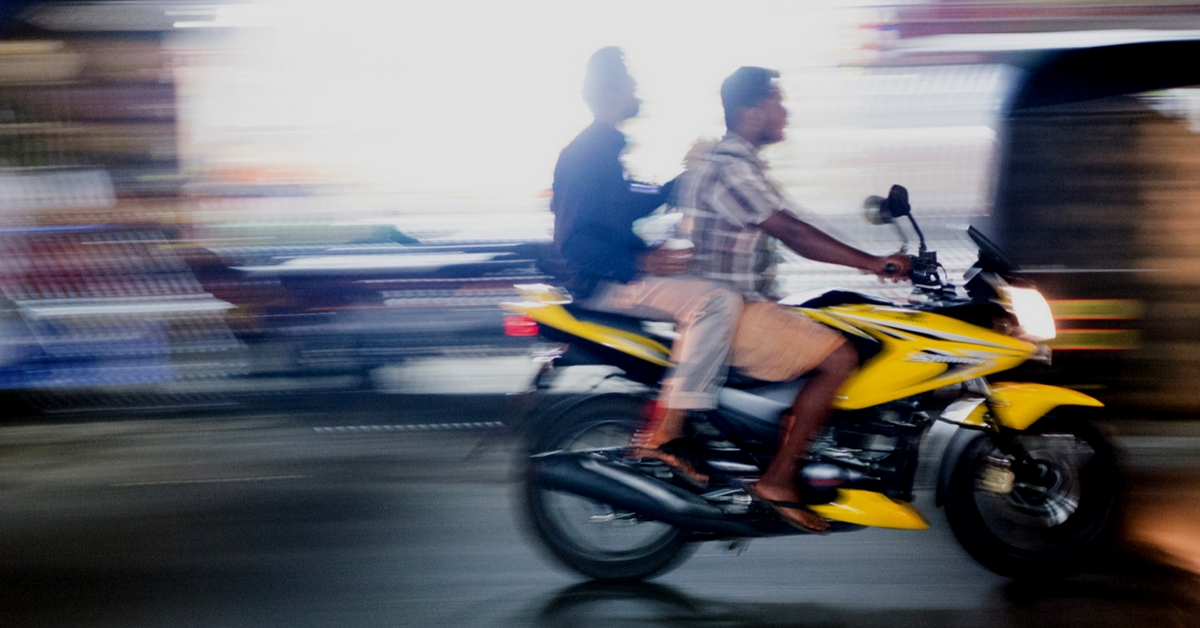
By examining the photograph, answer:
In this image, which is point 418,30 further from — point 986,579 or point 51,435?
point 986,579

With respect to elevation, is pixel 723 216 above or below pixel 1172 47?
below

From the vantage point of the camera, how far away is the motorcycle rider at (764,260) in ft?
13.7

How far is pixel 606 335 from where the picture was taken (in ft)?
14.3

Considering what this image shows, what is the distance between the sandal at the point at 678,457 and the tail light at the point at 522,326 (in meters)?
0.55

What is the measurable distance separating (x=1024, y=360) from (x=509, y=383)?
474 centimetres

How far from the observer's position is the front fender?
4.30 meters

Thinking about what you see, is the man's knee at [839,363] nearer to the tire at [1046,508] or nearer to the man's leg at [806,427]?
the man's leg at [806,427]

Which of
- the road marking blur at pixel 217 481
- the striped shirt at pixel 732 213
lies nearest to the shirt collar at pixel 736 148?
the striped shirt at pixel 732 213

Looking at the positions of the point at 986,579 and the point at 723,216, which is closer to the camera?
the point at 723,216

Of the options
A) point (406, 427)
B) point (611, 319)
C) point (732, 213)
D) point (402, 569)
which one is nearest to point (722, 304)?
point (732, 213)

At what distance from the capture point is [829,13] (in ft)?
24.5

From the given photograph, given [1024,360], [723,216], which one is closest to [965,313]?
[1024,360]

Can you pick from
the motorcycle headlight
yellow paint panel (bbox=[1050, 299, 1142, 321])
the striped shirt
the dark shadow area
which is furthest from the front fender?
yellow paint panel (bbox=[1050, 299, 1142, 321])

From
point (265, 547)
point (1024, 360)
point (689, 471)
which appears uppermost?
point (1024, 360)
